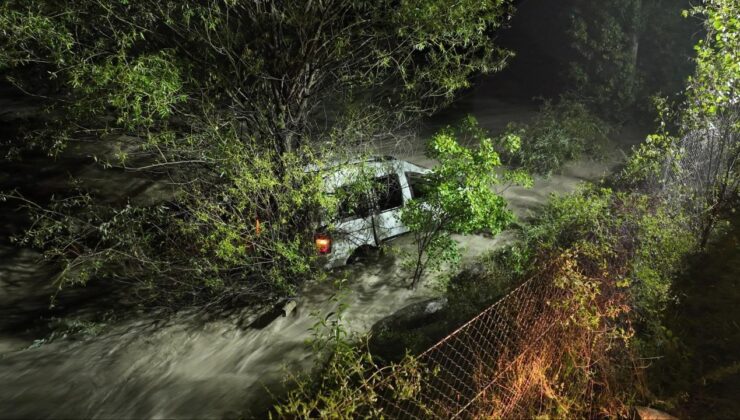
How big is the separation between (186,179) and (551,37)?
16.8 meters

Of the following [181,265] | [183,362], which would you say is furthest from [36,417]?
[181,265]

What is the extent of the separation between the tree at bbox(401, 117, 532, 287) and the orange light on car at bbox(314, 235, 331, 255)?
40.3 inches

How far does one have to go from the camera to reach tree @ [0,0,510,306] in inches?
185

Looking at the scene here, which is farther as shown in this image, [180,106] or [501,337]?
[180,106]

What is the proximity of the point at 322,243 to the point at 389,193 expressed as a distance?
4.34ft

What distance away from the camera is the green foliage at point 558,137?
10.4 metres

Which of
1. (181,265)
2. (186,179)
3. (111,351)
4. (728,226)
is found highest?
(186,179)

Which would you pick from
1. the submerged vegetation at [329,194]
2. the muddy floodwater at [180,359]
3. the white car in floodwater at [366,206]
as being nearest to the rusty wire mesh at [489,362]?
the submerged vegetation at [329,194]

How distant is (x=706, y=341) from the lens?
5.04 meters

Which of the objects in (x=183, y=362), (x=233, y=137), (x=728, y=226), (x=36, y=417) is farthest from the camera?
(x=728, y=226)

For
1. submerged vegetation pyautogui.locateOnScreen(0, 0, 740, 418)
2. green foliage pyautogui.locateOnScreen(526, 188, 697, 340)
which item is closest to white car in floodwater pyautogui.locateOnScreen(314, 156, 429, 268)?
submerged vegetation pyautogui.locateOnScreen(0, 0, 740, 418)

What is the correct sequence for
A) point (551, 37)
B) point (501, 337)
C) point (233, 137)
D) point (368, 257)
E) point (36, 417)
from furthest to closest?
1. point (551, 37)
2. point (368, 257)
3. point (233, 137)
4. point (501, 337)
5. point (36, 417)

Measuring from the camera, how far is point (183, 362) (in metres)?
4.85

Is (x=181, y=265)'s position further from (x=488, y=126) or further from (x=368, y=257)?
(x=488, y=126)
